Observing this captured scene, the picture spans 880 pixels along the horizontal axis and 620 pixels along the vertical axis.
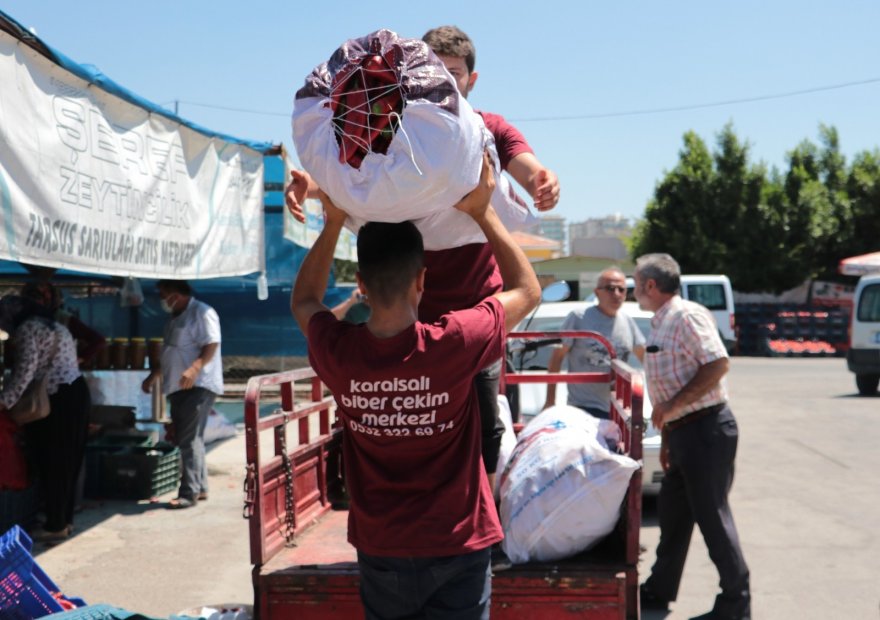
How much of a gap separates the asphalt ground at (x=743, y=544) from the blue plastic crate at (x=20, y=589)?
1540 millimetres

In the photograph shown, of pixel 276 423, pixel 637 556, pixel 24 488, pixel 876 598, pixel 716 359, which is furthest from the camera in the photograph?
pixel 24 488

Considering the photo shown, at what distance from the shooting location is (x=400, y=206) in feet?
9.27

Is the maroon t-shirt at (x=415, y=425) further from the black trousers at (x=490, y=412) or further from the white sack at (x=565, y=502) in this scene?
the white sack at (x=565, y=502)

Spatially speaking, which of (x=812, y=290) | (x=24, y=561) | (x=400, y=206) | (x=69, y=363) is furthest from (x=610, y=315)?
(x=812, y=290)

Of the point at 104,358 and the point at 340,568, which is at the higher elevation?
the point at 104,358

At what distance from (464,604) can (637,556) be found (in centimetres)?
104

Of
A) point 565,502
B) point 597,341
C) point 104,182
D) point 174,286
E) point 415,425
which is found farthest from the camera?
point 174,286

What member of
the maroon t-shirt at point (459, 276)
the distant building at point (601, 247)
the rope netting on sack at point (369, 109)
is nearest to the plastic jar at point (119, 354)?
the maroon t-shirt at point (459, 276)

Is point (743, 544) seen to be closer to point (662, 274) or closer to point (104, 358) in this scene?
point (662, 274)

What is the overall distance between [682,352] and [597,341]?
2.33m

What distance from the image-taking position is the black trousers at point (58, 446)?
7.62 metres

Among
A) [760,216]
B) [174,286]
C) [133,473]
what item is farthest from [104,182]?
[760,216]

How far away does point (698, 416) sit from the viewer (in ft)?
18.5

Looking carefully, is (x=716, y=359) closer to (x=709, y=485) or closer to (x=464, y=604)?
(x=709, y=485)
